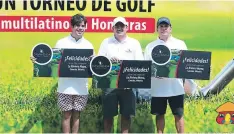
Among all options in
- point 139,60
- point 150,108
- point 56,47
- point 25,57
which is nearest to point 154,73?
point 139,60

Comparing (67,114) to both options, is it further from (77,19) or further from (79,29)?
(77,19)

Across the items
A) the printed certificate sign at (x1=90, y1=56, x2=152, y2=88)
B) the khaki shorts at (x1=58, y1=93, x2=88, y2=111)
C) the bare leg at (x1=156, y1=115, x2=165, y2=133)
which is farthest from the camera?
the bare leg at (x1=156, y1=115, x2=165, y2=133)

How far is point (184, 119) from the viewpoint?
4.64 metres

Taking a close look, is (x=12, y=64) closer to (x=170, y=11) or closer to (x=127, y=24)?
(x=127, y=24)

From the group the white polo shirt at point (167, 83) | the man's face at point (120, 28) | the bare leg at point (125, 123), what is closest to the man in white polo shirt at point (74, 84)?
the man's face at point (120, 28)

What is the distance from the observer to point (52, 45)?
447 centimetres

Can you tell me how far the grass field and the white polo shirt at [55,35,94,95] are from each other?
20 centimetres

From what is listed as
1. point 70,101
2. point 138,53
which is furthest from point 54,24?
point 138,53

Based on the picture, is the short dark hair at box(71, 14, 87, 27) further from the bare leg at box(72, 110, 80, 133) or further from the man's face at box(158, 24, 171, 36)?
the bare leg at box(72, 110, 80, 133)

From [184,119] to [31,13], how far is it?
81.7 inches

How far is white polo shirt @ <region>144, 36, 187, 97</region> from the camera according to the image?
4.33 m

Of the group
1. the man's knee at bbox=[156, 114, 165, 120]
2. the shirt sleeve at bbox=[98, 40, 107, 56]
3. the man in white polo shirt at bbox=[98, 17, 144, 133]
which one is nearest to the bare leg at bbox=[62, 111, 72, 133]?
the man in white polo shirt at bbox=[98, 17, 144, 133]

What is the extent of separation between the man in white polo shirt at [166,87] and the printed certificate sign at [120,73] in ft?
0.54

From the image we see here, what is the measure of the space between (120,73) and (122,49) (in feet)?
0.82
